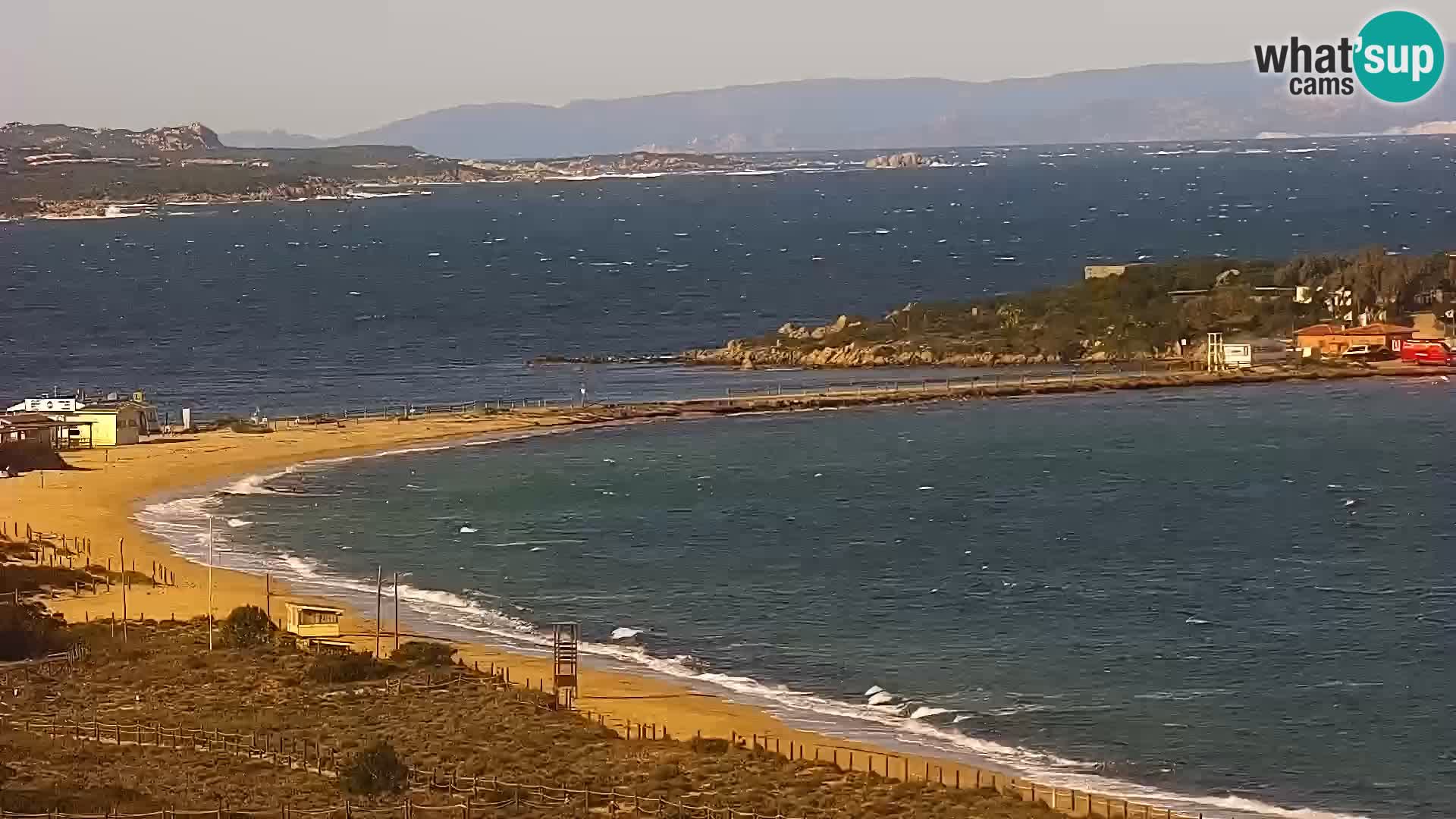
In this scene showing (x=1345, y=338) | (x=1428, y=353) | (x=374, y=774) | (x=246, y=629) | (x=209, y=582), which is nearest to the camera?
(x=374, y=774)

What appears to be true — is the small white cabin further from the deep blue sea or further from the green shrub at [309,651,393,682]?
the deep blue sea

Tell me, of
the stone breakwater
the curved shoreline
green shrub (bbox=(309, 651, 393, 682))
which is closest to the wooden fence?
green shrub (bbox=(309, 651, 393, 682))

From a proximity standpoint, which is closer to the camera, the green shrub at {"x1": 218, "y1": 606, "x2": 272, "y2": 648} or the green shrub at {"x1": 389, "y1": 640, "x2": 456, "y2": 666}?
the green shrub at {"x1": 389, "y1": 640, "x2": 456, "y2": 666}

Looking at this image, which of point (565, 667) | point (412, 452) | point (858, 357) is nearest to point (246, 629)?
point (565, 667)

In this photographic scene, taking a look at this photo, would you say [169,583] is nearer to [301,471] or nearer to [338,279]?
[301,471]

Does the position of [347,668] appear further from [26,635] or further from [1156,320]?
[1156,320]

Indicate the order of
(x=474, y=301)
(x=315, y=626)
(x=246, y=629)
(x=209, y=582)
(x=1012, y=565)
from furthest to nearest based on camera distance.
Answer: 1. (x=474, y=301)
2. (x=1012, y=565)
3. (x=209, y=582)
4. (x=315, y=626)
5. (x=246, y=629)
